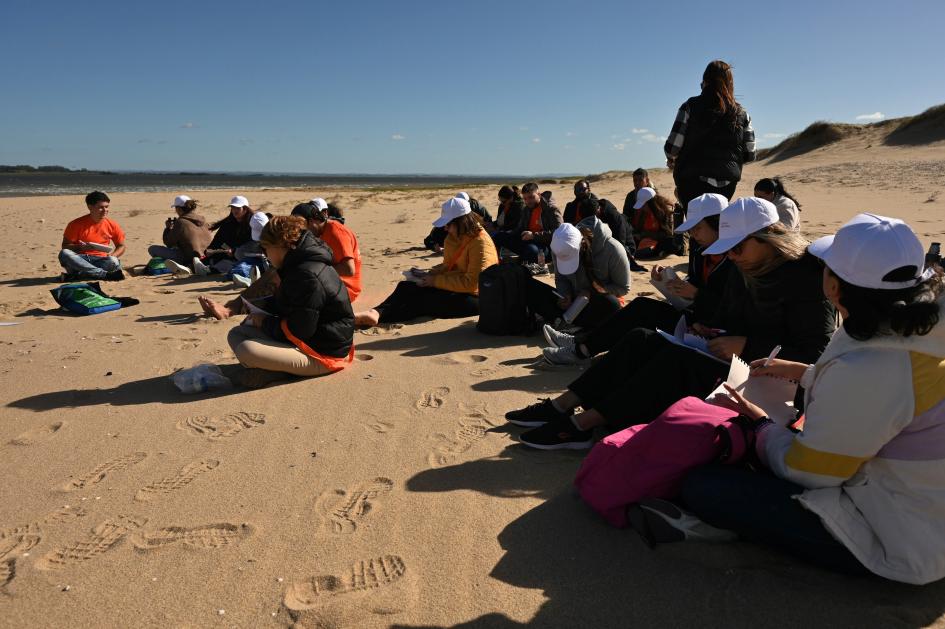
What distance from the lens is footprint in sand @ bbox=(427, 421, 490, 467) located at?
338cm

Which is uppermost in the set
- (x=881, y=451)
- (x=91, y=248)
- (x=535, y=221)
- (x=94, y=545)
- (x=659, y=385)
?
(x=535, y=221)

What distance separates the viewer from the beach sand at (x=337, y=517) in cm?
227

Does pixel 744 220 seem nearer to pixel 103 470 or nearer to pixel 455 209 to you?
pixel 455 209

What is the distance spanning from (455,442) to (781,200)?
4441mm

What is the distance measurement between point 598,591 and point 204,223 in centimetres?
924

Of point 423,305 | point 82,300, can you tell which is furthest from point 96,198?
point 423,305

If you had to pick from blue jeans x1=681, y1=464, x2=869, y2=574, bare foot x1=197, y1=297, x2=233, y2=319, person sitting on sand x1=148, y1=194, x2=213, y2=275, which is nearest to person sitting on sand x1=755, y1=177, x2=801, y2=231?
blue jeans x1=681, y1=464, x2=869, y2=574

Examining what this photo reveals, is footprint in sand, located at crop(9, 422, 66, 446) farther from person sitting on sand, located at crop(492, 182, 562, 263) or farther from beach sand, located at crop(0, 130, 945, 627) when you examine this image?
person sitting on sand, located at crop(492, 182, 562, 263)

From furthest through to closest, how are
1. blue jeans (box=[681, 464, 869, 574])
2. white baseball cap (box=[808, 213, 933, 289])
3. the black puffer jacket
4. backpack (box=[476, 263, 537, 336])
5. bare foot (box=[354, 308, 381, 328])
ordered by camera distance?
1. bare foot (box=[354, 308, 381, 328])
2. backpack (box=[476, 263, 537, 336])
3. the black puffer jacket
4. blue jeans (box=[681, 464, 869, 574])
5. white baseball cap (box=[808, 213, 933, 289])

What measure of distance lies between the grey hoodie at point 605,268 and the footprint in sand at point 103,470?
3453mm

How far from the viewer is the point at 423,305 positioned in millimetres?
6562

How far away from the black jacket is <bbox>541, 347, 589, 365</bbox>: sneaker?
4.69ft

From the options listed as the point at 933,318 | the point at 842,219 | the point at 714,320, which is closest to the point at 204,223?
the point at 714,320

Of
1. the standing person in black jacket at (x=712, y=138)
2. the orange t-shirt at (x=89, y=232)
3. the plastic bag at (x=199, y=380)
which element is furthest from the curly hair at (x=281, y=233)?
the orange t-shirt at (x=89, y=232)
